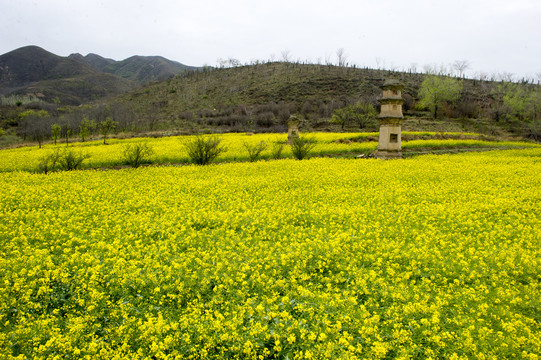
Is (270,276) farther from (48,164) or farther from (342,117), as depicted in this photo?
(342,117)

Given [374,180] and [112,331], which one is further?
[374,180]

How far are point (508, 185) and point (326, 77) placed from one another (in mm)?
76882

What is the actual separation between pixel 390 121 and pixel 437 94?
50844 millimetres

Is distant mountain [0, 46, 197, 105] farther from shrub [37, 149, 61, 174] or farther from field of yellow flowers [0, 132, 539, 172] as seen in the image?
shrub [37, 149, 61, 174]

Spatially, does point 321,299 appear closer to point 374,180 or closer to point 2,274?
point 2,274

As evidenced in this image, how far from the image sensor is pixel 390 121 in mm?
23109

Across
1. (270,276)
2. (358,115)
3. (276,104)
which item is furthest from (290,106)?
(270,276)

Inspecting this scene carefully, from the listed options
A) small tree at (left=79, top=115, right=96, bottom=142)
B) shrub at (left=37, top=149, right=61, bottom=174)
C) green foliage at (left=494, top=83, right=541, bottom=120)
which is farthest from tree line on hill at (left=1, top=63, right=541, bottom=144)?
shrub at (left=37, top=149, right=61, bottom=174)

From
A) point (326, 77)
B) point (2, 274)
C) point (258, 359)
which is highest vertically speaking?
point (326, 77)

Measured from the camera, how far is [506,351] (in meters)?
4.25

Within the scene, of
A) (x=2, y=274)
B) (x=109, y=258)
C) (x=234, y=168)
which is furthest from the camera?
(x=234, y=168)

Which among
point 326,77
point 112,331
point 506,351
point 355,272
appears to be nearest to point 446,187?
point 355,272

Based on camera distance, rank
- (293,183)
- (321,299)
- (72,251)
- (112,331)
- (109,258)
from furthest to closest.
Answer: (293,183), (72,251), (109,258), (321,299), (112,331)

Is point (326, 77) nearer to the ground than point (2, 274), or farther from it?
farther from it
